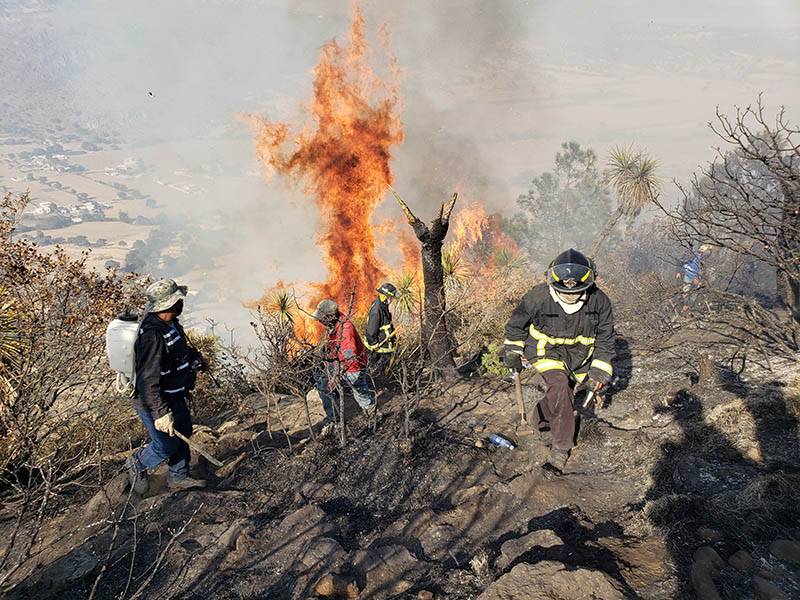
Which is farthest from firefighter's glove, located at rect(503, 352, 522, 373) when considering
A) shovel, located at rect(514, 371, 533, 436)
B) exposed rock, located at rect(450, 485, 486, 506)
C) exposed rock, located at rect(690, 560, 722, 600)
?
exposed rock, located at rect(690, 560, 722, 600)

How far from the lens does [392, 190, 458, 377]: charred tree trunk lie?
25.7 ft

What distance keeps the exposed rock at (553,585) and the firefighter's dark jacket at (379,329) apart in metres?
4.06

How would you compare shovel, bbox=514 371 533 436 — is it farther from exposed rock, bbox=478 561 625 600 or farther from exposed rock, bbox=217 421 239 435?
exposed rock, bbox=217 421 239 435

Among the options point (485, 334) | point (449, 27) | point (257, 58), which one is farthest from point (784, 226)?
point (257, 58)

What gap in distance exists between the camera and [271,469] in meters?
4.76

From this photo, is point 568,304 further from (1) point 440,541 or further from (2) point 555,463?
(1) point 440,541

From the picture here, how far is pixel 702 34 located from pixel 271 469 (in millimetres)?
171107

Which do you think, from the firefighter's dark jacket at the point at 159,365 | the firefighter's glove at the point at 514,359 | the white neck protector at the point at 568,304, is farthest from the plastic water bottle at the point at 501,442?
the firefighter's dark jacket at the point at 159,365

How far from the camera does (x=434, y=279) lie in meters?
8.19

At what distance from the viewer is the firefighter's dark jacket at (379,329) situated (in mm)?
6602

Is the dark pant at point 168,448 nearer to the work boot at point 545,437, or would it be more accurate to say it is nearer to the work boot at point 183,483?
the work boot at point 183,483

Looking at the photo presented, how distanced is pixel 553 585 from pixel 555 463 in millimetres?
1748

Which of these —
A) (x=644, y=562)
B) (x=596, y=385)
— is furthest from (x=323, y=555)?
(x=596, y=385)

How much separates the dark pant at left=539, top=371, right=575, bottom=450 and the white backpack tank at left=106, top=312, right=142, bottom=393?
3.66 metres
